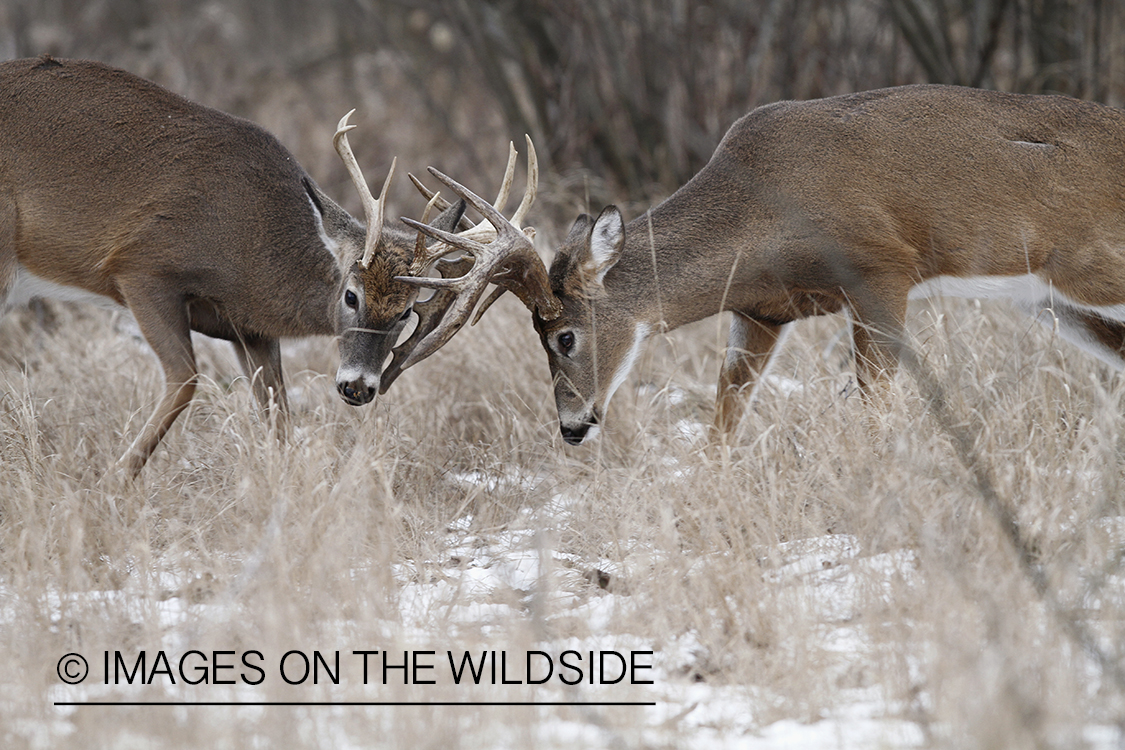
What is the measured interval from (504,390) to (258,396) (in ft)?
3.88

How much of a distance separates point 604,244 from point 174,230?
1.84 m

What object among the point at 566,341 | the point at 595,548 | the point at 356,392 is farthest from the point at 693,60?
the point at 595,548

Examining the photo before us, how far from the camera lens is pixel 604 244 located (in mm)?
5094

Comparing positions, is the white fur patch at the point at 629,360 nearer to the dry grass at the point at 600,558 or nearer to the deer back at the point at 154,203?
the dry grass at the point at 600,558

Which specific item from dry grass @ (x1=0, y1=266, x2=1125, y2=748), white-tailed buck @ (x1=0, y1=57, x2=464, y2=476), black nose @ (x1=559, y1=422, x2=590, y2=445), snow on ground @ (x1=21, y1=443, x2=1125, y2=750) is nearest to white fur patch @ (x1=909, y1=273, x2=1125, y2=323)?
dry grass @ (x1=0, y1=266, x2=1125, y2=748)

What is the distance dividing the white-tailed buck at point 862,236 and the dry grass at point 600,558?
263 mm

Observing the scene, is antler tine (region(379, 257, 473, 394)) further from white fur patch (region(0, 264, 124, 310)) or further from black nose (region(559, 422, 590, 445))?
white fur patch (region(0, 264, 124, 310))

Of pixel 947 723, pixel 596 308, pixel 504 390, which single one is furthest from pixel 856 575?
pixel 504 390

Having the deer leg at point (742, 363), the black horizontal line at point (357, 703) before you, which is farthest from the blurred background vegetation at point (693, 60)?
the black horizontal line at point (357, 703)

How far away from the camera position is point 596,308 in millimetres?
5207

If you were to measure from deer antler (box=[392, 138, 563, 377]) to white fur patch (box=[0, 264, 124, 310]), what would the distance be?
4.86 ft

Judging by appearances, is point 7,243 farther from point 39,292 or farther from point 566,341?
point 566,341

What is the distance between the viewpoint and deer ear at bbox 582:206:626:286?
502cm

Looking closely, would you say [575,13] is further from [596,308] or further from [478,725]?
[478,725]
